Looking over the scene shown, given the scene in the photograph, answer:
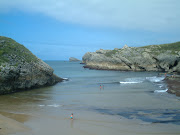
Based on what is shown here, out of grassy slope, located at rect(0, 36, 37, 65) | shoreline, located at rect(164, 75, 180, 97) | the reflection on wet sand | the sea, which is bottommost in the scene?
the sea

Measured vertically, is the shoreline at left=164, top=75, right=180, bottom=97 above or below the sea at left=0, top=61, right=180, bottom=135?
above

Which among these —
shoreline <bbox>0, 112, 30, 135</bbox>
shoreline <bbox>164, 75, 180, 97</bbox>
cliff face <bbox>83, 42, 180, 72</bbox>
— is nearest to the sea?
shoreline <bbox>0, 112, 30, 135</bbox>

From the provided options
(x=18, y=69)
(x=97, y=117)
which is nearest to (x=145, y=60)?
(x=18, y=69)

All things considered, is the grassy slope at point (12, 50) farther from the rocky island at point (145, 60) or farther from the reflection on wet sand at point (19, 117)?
the rocky island at point (145, 60)

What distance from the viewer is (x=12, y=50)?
1111 inches

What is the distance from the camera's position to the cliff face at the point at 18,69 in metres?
23.6

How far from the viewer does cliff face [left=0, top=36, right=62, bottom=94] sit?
2360 cm

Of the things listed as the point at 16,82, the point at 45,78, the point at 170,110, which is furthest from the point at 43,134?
the point at 45,78

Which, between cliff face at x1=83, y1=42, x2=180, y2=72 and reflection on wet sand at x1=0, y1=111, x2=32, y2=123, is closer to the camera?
reflection on wet sand at x1=0, y1=111, x2=32, y2=123

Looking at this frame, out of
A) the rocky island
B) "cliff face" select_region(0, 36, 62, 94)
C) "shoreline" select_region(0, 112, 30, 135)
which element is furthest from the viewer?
the rocky island

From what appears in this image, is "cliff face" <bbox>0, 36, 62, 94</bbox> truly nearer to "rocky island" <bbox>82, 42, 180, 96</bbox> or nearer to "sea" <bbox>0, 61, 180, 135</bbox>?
"sea" <bbox>0, 61, 180, 135</bbox>

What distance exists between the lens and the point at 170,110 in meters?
16.3

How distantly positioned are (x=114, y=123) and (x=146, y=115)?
12.3ft

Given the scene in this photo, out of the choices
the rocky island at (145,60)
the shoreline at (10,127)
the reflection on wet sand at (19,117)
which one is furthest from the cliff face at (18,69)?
the rocky island at (145,60)
